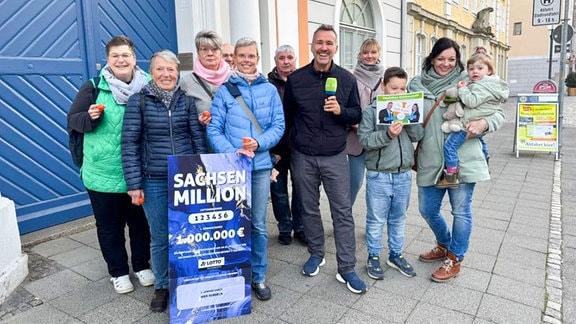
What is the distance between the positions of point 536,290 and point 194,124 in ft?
9.46

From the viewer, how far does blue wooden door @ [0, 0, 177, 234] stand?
4055 millimetres

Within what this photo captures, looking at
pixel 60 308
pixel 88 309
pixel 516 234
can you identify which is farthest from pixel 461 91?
pixel 60 308

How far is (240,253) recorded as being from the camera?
2.90m

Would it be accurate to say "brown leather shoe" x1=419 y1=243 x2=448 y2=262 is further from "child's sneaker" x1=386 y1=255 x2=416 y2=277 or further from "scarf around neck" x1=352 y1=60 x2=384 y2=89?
"scarf around neck" x1=352 y1=60 x2=384 y2=89

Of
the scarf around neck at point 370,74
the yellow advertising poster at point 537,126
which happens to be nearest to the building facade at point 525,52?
the yellow advertising poster at point 537,126

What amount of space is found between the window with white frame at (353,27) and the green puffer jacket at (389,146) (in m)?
5.85

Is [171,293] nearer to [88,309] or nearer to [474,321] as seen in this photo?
[88,309]

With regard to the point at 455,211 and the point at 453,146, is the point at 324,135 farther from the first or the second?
the point at 455,211

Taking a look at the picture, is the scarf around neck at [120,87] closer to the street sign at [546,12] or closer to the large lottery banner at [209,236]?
the large lottery banner at [209,236]

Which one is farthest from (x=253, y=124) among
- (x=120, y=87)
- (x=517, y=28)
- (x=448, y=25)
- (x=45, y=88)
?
(x=517, y=28)

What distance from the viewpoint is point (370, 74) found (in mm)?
3766

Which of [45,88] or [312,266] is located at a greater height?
[45,88]

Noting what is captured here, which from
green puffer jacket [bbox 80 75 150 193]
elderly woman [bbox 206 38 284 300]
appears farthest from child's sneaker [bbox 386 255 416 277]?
green puffer jacket [bbox 80 75 150 193]

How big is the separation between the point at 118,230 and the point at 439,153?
8.38 ft
